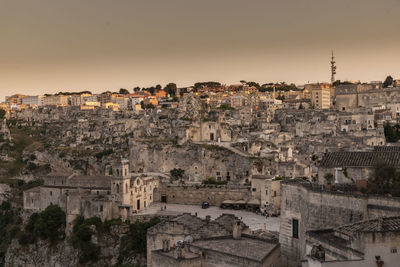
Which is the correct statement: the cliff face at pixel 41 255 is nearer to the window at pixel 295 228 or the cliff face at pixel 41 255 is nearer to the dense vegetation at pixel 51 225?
the dense vegetation at pixel 51 225

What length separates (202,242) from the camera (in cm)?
1683

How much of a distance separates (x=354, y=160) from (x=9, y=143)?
58.9 m

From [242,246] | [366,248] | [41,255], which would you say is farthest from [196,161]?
[366,248]

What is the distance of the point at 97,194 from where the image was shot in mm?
35969

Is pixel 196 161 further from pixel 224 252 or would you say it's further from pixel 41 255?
pixel 224 252

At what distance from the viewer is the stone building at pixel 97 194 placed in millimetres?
33438

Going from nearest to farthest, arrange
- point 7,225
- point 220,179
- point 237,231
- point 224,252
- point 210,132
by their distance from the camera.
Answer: point 224,252 < point 237,231 < point 220,179 < point 7,225 < point 210,132

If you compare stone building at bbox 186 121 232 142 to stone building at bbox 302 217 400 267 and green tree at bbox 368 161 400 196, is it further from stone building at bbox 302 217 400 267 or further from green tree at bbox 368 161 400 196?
stone building at bbox 302 217 400 267

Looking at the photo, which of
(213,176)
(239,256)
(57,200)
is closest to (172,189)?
(213,176)

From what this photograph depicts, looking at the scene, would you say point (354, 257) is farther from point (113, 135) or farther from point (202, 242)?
point (113, 135)

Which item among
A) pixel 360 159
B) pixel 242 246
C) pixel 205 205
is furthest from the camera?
pixel 205 205

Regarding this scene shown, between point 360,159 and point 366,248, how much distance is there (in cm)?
768

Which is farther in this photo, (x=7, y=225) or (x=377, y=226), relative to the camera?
(x=7, y=225)

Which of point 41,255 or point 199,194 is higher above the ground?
point 199,194
